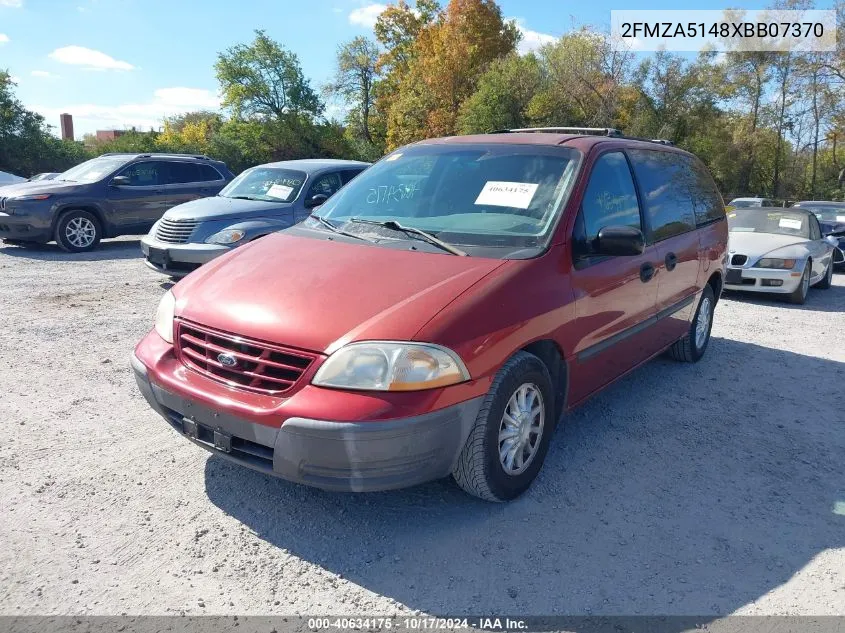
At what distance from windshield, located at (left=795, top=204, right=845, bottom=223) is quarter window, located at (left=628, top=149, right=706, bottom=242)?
9602mm

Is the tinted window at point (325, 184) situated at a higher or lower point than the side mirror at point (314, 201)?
higher

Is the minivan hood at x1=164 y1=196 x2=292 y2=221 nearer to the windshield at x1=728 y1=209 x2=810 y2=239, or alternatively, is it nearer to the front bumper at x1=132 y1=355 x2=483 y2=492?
the front bumper at x1=132 y1=355 x2=483 y2=492

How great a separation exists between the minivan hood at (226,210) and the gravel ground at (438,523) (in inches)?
136

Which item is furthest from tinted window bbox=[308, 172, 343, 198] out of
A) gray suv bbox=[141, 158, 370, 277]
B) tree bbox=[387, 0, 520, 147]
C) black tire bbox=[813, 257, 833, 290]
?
tree bbox=[387, 0, 520, 147]

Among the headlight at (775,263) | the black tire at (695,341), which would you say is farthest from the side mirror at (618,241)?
the headlight at (775,263)

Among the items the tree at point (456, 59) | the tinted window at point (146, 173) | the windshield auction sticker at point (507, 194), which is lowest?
the windshield auction sticker at point (507, 194)

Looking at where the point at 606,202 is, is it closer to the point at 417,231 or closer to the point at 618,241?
the point at 618,241

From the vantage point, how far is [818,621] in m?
2.59

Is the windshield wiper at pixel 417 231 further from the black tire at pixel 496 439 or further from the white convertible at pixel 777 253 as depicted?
the white convertible at pixel 777 253

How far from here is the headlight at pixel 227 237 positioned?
786 cm

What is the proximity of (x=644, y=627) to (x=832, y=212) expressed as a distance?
1400cm

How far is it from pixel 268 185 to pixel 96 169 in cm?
474

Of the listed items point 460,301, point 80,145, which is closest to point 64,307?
point 460,301

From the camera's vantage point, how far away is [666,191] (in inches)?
195
